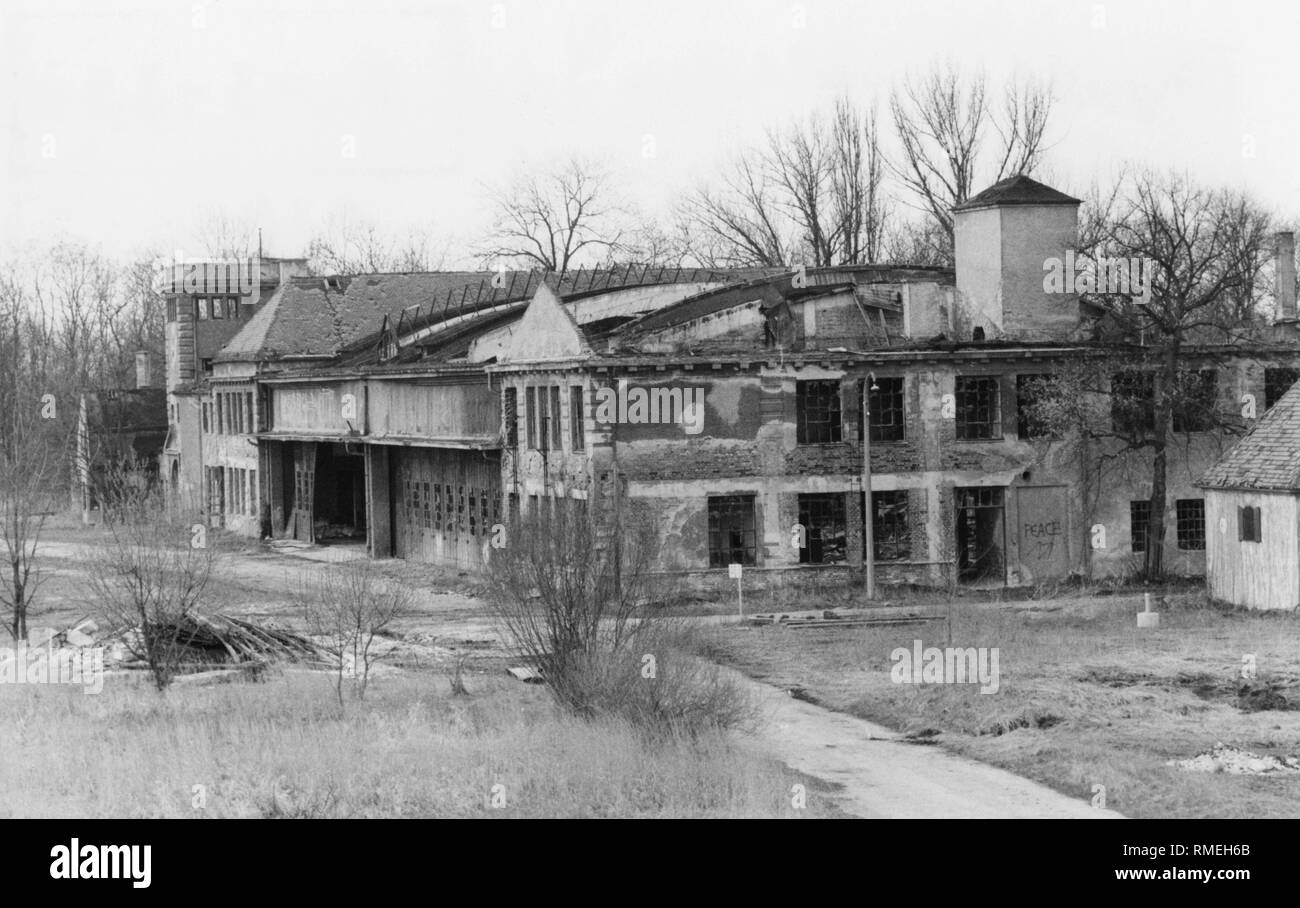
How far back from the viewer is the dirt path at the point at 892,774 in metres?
18.3

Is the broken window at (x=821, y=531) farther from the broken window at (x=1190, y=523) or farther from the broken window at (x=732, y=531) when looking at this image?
the broken window at (x=1190, y=523)

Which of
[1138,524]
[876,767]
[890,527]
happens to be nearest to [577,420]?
[890,527]

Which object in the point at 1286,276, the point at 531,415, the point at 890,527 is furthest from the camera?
the point at 1286,276

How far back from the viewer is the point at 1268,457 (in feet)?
111

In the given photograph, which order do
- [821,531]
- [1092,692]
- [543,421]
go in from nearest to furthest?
1. [1092,692]
2. [821,531]
3. [543,421]

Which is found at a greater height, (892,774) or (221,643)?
(221,643)

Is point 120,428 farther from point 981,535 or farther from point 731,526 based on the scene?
point 981,535

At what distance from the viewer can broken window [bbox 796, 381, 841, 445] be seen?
37.7 metres

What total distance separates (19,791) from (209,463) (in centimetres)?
4477

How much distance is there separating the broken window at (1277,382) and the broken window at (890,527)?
26.6 ft

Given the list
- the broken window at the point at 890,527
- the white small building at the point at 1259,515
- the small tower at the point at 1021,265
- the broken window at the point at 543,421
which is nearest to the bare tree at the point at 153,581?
the broken window at the point at 543,421

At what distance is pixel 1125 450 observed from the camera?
1512 inches

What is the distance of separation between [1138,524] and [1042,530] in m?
2.17

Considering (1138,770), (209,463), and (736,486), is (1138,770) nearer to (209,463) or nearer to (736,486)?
(736,486)
